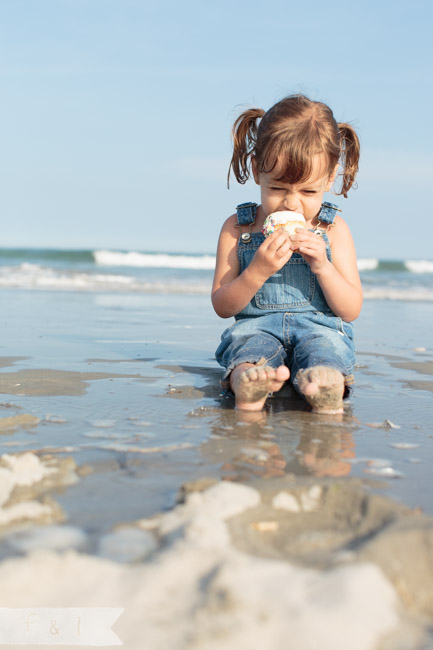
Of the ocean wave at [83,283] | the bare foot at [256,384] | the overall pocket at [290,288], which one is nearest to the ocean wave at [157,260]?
the ocean wave at [83,283]

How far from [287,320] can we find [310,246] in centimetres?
44

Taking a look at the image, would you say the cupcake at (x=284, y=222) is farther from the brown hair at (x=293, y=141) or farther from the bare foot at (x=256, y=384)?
the bare foot at (x=256, y=384)

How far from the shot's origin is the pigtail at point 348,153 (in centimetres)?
334

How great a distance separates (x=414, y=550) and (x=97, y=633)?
619 millimetres

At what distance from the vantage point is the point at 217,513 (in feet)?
4.77

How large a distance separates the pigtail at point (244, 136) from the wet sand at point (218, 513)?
116 cm

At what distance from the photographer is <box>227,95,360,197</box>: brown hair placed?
2.93 meters

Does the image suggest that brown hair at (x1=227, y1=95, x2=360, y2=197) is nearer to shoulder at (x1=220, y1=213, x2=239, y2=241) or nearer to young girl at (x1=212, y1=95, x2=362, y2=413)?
young girl at (x1=212, y1=95, x2=362, y2=413)

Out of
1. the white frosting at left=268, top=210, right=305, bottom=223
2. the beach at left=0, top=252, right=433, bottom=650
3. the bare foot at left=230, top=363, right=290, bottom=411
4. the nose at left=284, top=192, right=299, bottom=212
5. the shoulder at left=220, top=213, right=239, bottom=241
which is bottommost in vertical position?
the beach at left=0, top=252, right=433, bottom=650

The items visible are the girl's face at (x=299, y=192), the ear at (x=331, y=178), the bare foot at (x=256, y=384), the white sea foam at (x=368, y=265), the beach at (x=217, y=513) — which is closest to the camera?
the beach at (x=217, y=513)

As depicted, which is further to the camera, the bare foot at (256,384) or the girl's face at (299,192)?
the girl's face at (299,192)

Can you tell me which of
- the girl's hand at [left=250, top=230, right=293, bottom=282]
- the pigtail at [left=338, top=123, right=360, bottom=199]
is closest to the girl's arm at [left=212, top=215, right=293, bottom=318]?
the girl's hand at [left=250, top=230, right=293, bottom=282]

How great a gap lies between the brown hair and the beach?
1035 mm

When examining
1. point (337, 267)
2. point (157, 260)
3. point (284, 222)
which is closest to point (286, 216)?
point (284, 222)
